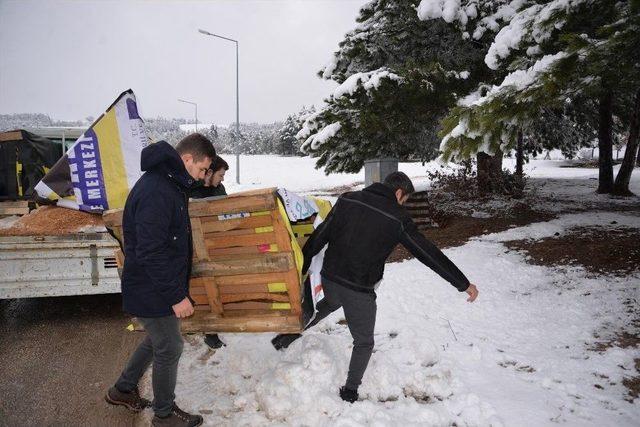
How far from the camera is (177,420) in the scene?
2.92 m

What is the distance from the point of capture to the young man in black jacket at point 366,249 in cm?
300

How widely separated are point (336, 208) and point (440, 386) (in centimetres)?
166

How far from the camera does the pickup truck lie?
455 centimetres

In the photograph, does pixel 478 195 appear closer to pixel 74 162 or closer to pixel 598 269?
pixel 598 269

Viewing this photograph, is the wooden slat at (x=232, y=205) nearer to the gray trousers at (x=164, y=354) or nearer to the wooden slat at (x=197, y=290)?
the wooden slat at (x=197, y=290)

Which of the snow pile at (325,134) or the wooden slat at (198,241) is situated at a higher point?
the snow pile at (325,134)

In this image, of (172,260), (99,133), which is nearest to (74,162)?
(99,133)

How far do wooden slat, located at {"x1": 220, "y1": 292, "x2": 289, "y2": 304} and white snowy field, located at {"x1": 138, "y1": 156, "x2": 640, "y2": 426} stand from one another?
59 cm

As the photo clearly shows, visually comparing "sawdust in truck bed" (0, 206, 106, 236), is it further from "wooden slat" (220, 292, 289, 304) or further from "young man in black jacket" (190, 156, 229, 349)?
"wooden slat" (220, 292, 289, 304)

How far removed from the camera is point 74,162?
510 cm

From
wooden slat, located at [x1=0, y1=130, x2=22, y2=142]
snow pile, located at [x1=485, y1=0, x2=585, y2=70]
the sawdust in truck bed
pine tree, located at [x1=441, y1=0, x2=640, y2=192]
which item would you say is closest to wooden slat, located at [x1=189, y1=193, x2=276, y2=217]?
the sawdust in truck bed

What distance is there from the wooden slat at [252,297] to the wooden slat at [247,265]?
22cm

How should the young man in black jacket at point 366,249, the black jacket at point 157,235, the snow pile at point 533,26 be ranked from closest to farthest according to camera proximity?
the black jacket at point 157,235 < the young man in black jacket at point 366,249 < the snow pile at point 533,26

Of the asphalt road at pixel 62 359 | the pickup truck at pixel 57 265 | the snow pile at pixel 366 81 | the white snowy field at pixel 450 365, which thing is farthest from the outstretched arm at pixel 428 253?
the snow pile at pixel 366 81
